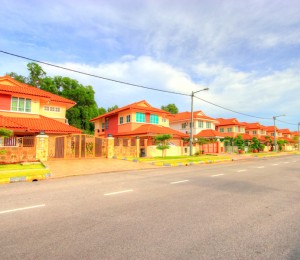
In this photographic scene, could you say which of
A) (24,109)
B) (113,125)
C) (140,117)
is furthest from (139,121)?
(24,109)

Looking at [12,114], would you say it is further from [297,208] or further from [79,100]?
[79,100]

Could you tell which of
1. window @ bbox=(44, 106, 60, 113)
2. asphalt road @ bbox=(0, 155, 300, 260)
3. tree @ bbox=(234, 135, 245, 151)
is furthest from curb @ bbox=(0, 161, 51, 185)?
tree @ bbox=(234, 135, 245, 151)

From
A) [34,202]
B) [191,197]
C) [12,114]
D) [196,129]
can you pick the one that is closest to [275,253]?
[191,197]

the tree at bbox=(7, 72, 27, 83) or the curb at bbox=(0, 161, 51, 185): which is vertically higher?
the tree at bbox=(7, 72, 27, 83)

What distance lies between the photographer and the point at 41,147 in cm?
1822

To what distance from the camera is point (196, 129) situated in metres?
44.8

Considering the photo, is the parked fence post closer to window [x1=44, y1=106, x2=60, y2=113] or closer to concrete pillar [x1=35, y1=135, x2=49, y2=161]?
concrete pillar [x1=35, y1=135, x2=49, y2=161]

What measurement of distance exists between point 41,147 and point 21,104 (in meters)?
7.59

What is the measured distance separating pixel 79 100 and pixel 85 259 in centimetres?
4996

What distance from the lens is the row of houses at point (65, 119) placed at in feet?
71.9

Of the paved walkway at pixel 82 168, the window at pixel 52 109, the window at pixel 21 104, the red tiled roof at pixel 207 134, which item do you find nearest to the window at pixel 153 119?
the red tiled roof at pixel 207 134

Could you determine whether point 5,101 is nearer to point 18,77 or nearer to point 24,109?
point 24,109

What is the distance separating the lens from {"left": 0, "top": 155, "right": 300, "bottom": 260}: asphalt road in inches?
135

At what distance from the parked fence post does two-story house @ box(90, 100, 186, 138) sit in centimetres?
1203
